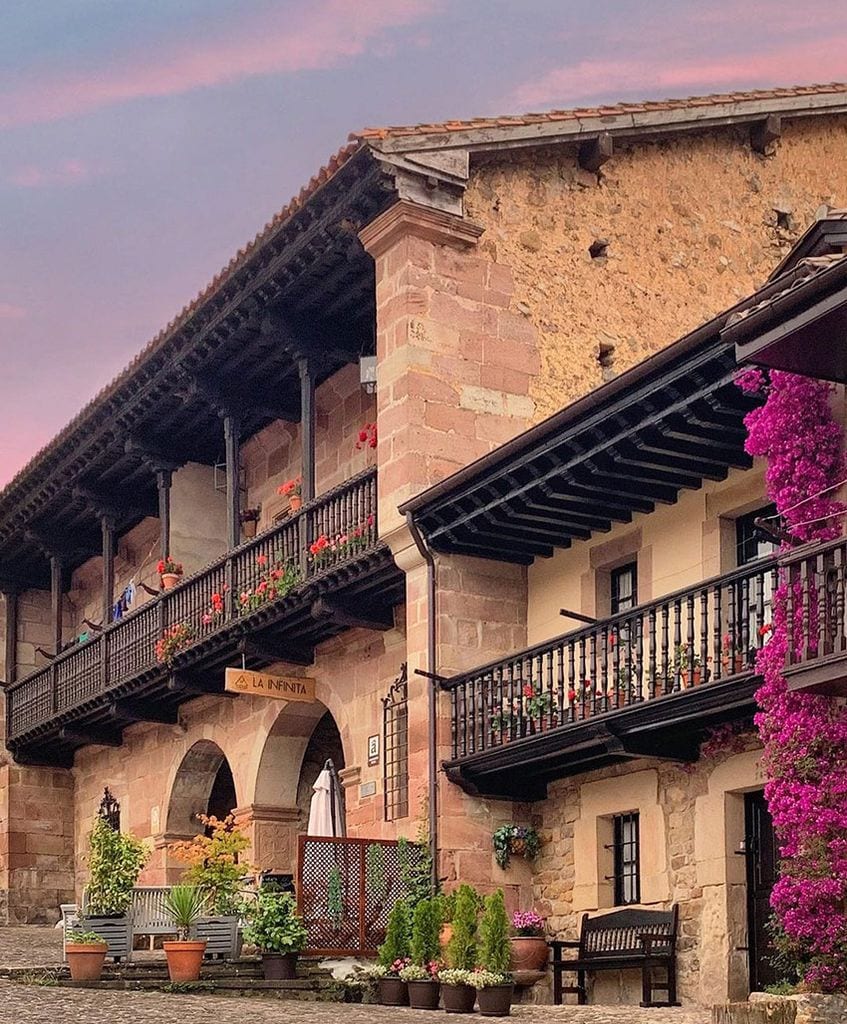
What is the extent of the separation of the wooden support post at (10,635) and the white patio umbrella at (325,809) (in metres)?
11.2

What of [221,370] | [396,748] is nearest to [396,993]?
[396,748]

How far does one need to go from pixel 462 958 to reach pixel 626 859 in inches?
87.9

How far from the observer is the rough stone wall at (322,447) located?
75.6 ft

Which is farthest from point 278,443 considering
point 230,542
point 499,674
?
point 499,674

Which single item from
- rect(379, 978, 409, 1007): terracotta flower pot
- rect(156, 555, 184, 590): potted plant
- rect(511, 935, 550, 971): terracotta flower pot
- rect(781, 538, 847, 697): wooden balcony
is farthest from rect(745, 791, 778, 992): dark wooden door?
rect(156, 555, 184, 590): potted plant

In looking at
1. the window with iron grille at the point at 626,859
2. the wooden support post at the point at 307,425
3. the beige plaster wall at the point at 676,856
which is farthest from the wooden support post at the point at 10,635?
the window with iron grille at the point at 626,859

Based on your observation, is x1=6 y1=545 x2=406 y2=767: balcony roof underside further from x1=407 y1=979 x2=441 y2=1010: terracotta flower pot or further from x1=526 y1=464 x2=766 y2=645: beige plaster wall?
x1=407 y1=979 x2=441 y2=1010: terracotta flower pot

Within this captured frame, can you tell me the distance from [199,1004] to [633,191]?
10.7 m

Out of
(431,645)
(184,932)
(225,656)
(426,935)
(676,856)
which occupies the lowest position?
(184,932)

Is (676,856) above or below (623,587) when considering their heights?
below

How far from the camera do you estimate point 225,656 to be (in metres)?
23.2

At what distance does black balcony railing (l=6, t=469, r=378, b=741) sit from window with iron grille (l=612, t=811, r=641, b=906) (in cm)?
391

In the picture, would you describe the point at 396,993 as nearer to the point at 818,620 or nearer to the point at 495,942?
the point at 495,942

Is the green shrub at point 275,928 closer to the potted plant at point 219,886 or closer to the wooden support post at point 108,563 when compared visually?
the potted plant at point 219,886
